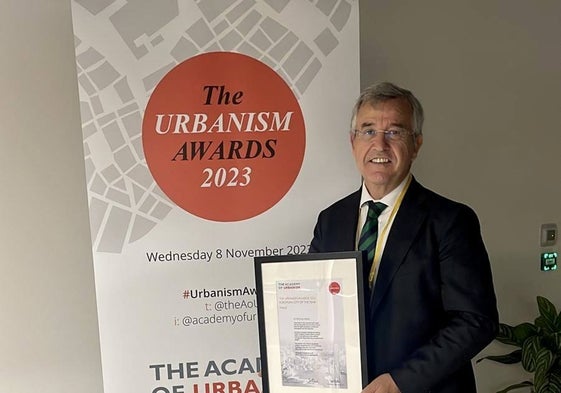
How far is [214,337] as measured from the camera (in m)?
1.88

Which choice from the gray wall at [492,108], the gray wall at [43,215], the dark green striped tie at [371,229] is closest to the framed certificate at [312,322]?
the dark green striped tie at [371,229]

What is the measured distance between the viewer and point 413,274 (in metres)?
1.43

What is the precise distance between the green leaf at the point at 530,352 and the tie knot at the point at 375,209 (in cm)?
121

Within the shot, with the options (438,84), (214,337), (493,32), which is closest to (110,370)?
(214,337)

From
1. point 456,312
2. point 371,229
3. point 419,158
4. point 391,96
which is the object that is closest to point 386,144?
point 391,96

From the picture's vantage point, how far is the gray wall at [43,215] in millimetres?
2014

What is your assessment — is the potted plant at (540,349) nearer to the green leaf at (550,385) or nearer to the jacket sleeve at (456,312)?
the green leaf at (550,385)

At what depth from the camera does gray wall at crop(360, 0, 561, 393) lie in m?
2.30

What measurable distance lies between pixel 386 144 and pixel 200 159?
0.65 metres

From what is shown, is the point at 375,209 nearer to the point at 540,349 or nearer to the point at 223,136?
the point at 223,136

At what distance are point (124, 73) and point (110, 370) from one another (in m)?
1.00

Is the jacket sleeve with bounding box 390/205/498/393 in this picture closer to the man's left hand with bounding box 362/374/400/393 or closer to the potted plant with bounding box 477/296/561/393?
the man's left hand with bounding box 362/374/400/393

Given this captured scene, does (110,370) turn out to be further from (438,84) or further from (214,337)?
(438,84)

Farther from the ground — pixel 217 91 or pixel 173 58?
pixel 173 58
